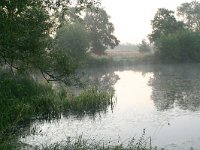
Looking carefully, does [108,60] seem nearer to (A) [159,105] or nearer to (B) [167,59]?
(B) [167,59]

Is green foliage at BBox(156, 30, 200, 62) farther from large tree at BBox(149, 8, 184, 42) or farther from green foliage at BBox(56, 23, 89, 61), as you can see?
green foliage at BBox(56, 23, 89, 61)

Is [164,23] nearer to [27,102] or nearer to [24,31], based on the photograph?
[27,102]

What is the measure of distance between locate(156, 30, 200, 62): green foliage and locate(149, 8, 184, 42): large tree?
787 centimetres

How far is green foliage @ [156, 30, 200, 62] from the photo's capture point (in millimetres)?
93625

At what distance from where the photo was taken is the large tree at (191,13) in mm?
135575

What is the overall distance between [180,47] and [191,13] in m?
48.0

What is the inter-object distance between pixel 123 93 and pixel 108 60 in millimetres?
52328

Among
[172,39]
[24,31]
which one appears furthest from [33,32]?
[172,39]

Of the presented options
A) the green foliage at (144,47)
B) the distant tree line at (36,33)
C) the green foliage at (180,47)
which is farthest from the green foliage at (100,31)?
the distant tree line at (36,33)

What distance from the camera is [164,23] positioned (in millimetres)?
103688

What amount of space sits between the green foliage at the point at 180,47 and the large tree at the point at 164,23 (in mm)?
7867

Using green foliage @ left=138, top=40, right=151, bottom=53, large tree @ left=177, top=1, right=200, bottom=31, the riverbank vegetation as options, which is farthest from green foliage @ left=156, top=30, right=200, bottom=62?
the riverbank vegetation

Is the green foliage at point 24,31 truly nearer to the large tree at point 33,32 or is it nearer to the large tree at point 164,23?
the large tree at point 33,32

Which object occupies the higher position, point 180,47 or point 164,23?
point 164,23
